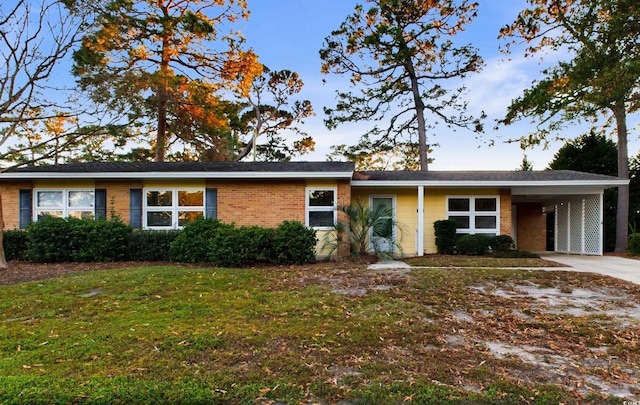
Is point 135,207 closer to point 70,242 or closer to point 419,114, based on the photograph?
point 70,242

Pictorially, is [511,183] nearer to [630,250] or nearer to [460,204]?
[460,204]

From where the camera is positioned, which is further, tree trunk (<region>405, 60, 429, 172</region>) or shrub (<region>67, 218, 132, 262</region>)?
tree trunk (<region>405, 60, 429, 172</region>)

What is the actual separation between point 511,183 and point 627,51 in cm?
555

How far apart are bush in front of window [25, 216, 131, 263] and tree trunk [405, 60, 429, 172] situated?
619 inches

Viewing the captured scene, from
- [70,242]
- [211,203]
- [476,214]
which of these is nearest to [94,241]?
[70,242]

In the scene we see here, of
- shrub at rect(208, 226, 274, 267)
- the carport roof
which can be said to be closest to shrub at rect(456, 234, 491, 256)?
the carport roof

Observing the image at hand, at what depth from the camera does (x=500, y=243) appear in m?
12.3

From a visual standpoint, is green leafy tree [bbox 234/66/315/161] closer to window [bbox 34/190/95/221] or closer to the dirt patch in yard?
window [bbox 34/190/95/221]

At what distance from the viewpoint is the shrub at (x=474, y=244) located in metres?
12.0

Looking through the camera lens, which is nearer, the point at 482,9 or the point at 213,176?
the point at 213,176

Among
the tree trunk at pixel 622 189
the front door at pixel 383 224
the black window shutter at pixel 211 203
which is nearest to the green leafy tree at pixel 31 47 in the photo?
the black window shutter at pixel 211 203

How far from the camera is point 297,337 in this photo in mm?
4066

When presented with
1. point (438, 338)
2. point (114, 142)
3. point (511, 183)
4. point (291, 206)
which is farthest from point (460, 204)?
point (114, 142)

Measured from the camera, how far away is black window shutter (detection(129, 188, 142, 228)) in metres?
11.7
